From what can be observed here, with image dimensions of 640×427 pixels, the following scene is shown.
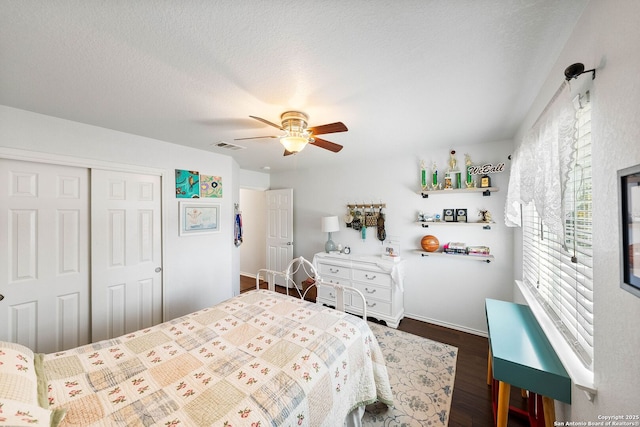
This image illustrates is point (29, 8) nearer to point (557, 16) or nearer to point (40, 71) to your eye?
point (40, 71)

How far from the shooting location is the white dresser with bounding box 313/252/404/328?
2982 mm

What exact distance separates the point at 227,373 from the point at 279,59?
1.74m

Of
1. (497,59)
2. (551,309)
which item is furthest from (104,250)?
(551,309)

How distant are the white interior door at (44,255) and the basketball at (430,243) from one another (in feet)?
12.4

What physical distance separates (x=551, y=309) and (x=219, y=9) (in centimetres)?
254

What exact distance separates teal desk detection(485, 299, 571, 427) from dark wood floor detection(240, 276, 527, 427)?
316mm

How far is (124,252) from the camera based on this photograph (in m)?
2.38

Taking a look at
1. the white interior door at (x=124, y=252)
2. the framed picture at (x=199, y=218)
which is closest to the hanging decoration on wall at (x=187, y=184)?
the framed picture at (x=199, y=218)

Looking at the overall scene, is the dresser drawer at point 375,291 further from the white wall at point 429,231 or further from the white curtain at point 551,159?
the white curtain at point 551,159

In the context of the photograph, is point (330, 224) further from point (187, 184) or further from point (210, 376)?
point (210, 376)

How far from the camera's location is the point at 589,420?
932mm

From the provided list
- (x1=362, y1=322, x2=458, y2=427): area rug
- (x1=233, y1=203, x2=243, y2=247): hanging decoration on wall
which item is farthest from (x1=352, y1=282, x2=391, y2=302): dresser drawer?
(x1=233, y1=203, x2=243, y2=247): hanging decoration on wall

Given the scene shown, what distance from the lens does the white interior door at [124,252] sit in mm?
2207

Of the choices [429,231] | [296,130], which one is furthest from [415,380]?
[296,130]
